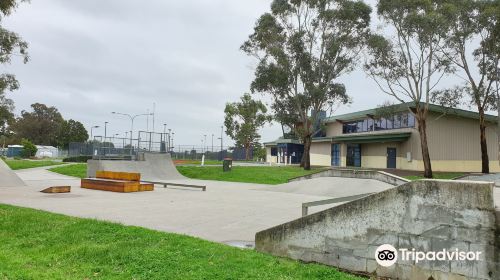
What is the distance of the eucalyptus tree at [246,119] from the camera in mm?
62531

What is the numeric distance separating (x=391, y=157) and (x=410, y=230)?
30246mm

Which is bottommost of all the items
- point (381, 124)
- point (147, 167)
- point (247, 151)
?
point (147, 167)

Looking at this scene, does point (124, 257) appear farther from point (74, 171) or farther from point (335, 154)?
point (335, 154)

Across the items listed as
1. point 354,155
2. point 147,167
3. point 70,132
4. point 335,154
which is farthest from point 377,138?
point 70,132

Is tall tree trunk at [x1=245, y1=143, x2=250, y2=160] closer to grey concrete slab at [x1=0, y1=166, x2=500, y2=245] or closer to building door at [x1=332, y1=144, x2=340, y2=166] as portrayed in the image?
building door at [x1=332, y1=144, x2=340, y2=166]

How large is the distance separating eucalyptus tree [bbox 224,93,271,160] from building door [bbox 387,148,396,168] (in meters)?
30.3

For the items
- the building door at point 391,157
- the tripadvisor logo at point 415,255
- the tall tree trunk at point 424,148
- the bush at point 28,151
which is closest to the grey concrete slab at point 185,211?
the tripadvisor logo at point 415,255

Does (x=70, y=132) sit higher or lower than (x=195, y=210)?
higher

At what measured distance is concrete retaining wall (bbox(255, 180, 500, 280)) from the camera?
14.8ft

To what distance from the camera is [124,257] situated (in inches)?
226

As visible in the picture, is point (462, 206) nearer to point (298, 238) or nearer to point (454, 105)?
point (298, 238)

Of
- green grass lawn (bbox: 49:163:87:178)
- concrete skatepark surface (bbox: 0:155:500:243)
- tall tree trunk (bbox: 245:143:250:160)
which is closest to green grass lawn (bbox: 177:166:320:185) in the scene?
green grass lawn (bbox: 49:163:87:178)

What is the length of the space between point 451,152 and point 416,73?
7.97 m

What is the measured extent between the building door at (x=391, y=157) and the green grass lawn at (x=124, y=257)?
29748mm
